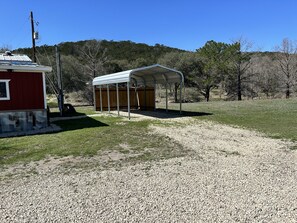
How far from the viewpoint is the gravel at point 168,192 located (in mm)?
2844

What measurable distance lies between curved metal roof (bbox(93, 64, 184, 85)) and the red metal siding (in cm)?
402

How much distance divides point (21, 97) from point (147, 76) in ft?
29.5

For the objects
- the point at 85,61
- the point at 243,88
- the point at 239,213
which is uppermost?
the point at 85,61

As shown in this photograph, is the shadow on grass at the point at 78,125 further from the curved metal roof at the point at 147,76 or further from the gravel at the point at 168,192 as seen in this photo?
the gravel at the point at 168,192

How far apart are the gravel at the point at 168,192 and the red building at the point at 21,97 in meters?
5.64

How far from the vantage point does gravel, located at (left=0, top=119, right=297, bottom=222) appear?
284 cm

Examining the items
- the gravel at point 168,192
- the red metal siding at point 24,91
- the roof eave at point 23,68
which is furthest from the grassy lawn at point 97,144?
the roof eave at point 23,68

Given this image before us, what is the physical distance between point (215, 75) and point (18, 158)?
2774cm

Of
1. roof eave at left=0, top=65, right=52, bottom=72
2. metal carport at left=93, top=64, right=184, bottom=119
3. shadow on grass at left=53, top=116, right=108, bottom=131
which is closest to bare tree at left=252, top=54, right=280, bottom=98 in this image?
metal carport at left=93, top=64, right=184, bottom=119

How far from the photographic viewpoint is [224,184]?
3715 mm

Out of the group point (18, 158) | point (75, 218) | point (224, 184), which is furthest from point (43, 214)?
point (18, 158)

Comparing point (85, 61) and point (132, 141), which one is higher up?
point (85, 61)

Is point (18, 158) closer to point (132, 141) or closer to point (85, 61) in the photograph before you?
point (132, 141)

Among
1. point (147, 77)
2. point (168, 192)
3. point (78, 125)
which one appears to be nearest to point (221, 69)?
point (147, 77)
